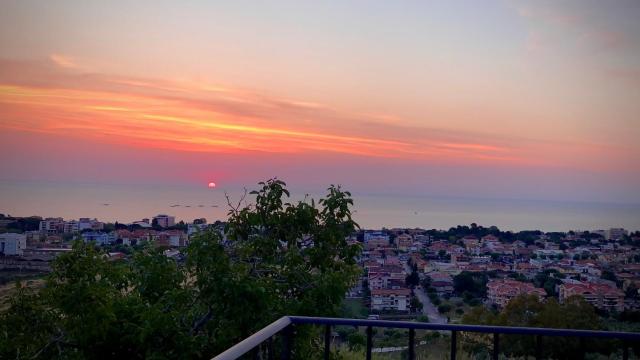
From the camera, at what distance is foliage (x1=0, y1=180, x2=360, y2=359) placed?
188 inches

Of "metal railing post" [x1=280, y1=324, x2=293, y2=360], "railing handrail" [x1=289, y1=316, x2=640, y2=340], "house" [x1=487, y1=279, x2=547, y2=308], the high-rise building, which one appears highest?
"railing handrail" [x1=289, y1=316, x2=640, y2=340]

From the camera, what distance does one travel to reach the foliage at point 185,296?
478 cm

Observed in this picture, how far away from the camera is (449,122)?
51.6 ft

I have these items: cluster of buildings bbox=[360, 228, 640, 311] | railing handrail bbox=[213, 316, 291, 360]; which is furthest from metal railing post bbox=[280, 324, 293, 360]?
cluster of buildings bbox=[360, 228, 640, 311]

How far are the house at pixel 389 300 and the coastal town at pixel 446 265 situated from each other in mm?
20

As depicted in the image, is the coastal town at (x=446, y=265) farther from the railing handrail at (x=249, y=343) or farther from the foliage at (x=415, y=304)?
the railing handrail at (x=249, y=343)

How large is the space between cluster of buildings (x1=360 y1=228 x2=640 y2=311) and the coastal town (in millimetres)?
25

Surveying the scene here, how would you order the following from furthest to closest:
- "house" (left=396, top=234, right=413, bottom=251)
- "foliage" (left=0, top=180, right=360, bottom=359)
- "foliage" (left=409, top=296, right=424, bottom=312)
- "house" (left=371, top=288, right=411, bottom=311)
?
"house" (left=396, top=234, right=413, bottom=251)
"foliage" (left=409, top=296, right=424, bottom=312)
"house" (left=371, top=288, right=411, bottom=311)
"foliage" (left=0, top=180, right=360, bottom=359)

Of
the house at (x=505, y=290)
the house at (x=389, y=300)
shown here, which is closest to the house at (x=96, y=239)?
the house at (x=389, y=300)

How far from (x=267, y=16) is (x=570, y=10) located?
5.73 m

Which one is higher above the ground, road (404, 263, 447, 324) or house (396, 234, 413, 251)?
house (396, 234, 413, 251)

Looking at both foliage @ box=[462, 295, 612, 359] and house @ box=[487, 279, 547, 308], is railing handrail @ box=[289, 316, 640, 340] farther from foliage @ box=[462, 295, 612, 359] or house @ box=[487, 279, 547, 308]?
house @ box=[487, 279, 547, 308]

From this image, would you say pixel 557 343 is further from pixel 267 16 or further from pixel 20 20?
pixel 20 20

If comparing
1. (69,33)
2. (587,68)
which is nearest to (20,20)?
(69,33)
